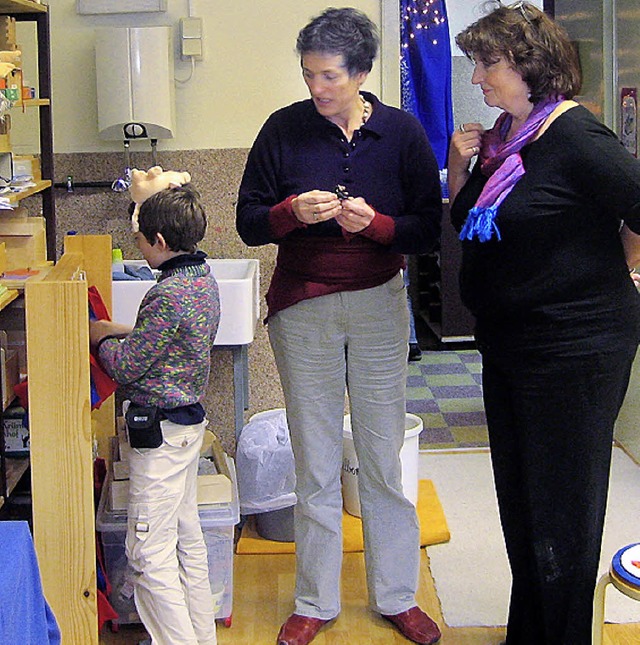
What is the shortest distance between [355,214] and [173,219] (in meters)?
0.39

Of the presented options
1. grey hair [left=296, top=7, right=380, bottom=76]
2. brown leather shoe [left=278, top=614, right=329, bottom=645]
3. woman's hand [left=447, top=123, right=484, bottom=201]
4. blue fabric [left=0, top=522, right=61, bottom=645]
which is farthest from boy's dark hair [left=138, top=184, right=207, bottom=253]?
brown leather shoe [left=278, top=614, right=329, bottom=645]

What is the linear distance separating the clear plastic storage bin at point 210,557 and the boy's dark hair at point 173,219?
2.29 ft

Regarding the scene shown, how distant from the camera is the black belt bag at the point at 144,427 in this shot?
2.22 metres

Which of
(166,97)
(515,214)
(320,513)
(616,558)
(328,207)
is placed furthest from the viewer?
(166,97)

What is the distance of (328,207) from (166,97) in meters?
1.21

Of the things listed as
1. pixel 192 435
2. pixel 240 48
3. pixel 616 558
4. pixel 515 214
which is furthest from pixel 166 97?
pixel 616 558

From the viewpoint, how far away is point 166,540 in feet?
7.61

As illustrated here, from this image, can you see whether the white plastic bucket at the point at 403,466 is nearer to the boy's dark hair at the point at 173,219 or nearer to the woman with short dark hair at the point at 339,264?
the woman with short dark hair at the point at 339,264

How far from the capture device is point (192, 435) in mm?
2309

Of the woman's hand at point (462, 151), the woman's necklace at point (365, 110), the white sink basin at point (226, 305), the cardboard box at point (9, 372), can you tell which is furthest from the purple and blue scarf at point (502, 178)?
the cardboard box at point (9, 372)

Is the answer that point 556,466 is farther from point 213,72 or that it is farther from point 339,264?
point 213,72

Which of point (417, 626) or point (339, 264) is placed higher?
point (339, 264)

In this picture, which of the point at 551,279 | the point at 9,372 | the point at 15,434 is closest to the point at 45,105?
the point at 9,372

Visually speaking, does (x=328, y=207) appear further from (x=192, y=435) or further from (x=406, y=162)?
(x=192, y=435)
